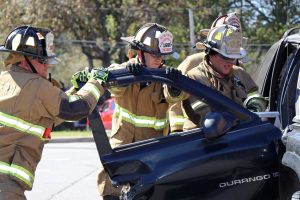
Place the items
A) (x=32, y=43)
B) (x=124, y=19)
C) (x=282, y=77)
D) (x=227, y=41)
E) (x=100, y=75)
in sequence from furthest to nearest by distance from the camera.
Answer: (x=124, y=19) < (x=282, y=77) < (x=227, y=41) < (x=32, y=43) < (x=100, y=75)

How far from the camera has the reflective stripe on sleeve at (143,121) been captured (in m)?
4.79

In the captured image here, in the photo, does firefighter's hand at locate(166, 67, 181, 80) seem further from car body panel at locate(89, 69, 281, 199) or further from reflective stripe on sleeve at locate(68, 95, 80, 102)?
reflective stripe on sleeve at locate(68, 95, 80, 102)

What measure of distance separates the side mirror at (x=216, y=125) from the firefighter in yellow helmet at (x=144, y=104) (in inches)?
46.1

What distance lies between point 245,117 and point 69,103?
1075 millimetres

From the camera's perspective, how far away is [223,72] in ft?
14.6

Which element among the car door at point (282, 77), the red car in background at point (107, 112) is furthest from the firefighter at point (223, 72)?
the red car in background at point (107, 112)

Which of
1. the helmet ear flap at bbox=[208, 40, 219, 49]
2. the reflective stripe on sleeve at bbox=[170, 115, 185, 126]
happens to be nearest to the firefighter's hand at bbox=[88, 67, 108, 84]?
the helmet ear flap at bbox=[208, 40, 219, 49]

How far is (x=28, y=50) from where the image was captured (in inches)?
158

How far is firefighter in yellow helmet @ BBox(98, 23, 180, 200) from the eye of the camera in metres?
4.75

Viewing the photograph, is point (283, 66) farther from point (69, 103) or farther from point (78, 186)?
point (78, 186)

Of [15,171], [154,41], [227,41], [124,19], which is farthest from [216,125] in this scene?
[124,19]

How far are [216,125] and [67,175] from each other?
7277 millimetres

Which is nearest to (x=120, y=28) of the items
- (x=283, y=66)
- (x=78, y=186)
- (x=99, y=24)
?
(x=99, y=24)

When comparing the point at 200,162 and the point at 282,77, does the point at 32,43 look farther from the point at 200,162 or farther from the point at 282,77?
the point at 282,77
